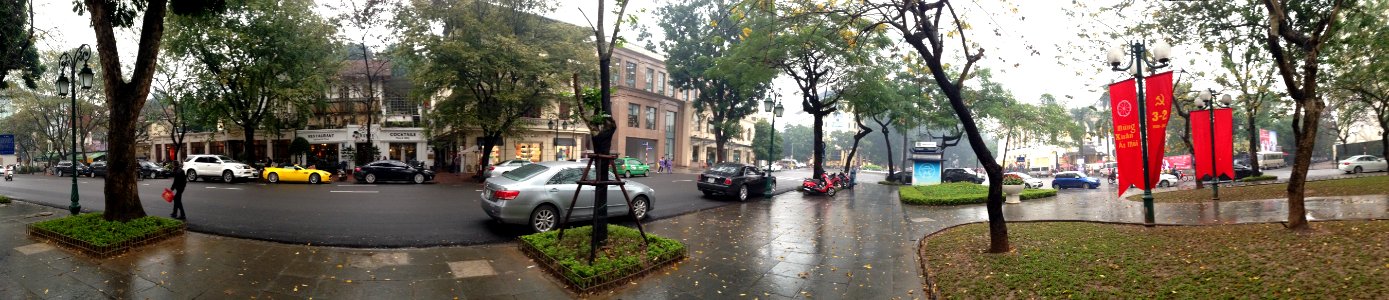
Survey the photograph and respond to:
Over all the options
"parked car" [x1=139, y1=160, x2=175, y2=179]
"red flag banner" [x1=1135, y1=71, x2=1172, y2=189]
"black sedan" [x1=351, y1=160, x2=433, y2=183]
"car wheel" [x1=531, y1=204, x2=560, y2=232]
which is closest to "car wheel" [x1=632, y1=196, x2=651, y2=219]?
"car wheel" [x1=531, y1=204, x2=560, y2=232]

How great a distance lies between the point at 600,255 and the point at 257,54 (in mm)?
27468

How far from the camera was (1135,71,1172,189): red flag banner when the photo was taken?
907 centimetres

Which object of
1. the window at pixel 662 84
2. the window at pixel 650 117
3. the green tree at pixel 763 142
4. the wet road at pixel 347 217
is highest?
the window at pixel 662 84

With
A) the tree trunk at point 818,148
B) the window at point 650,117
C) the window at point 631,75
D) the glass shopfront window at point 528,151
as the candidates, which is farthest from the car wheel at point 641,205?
the window at point 650,117

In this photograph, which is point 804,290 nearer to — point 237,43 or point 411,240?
point 411,240

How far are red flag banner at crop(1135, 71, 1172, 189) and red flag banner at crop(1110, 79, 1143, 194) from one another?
0.68 ft

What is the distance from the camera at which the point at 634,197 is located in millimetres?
11023

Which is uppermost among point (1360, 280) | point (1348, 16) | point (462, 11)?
point (462, 11)

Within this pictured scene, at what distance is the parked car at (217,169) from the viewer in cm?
2277

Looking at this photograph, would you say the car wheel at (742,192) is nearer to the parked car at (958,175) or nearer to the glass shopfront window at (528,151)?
the parked car at (958,175)

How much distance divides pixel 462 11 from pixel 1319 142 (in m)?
75.4

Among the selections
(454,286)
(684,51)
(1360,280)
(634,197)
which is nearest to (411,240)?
(454,286)

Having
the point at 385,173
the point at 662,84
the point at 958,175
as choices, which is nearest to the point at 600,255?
the point at 385,173

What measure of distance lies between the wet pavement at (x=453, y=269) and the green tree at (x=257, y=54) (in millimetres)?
17644
